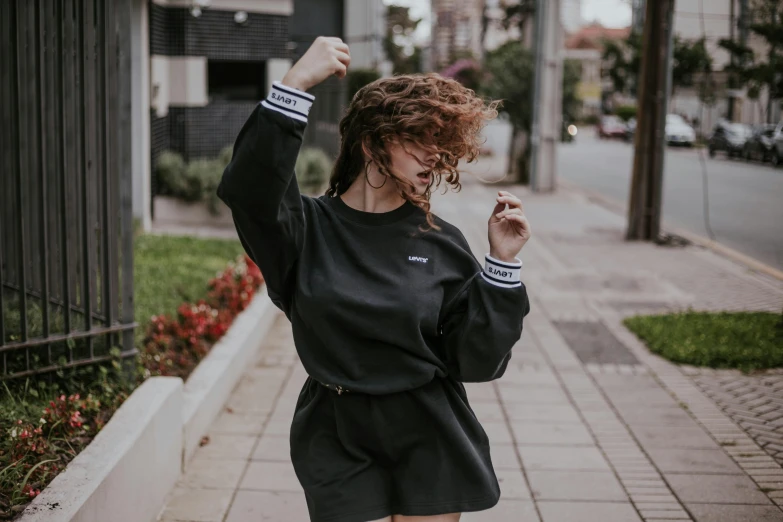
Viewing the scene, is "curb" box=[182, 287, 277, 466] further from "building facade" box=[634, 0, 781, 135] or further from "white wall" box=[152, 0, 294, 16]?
"white wall" box=[152, 0, 294, 16]

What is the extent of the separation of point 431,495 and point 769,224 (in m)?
14.6

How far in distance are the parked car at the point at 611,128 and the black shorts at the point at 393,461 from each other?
5708 centimetres

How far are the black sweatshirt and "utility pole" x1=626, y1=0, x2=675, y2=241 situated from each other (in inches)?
427

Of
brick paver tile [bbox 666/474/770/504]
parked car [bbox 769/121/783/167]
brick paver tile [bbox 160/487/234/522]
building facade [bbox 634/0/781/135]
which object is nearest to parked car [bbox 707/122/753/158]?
parked car [bbox 769/121/783/167]

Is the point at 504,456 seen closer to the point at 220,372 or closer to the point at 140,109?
the point at 220,372

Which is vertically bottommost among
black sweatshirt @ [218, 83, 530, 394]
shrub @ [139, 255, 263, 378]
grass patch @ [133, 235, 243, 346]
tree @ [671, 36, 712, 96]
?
shrub @ [139, 255, 263, 378]

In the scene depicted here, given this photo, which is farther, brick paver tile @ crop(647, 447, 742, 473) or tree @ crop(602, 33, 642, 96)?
tree @ crop(602, 33, 642, 96)

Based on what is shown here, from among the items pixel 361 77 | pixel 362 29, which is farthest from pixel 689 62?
pixel 362 29

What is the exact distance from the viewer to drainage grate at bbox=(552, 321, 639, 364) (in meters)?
7.10

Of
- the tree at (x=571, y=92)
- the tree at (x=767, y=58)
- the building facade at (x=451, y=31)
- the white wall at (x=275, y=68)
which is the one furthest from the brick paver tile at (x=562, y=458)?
the building facade at (x=451, y=31)

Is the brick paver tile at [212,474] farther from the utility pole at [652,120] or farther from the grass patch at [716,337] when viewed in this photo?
the utility pole at [652,120]

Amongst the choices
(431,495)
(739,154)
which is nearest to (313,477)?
(431,495)

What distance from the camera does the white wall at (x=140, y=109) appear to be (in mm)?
11711

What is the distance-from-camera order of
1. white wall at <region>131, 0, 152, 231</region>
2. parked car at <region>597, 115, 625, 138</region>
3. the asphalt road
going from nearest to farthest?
white wall at <region>131, 0, 152, 231</region> < the asphalt road < parked car at <region>597, 115, 625, 138</region>
